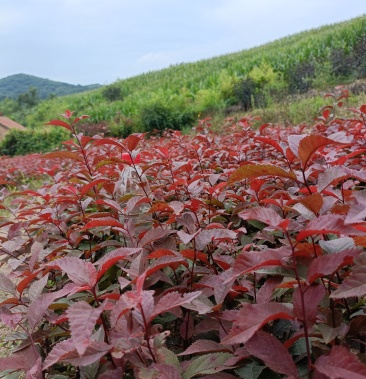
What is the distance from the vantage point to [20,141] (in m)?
15.0

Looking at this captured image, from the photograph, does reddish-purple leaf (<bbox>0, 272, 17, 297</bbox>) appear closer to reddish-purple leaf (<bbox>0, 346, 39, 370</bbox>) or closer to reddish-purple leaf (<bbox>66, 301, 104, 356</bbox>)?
reddish-purple leaf (<bbox>0, 346, 39, 370</bbox>)

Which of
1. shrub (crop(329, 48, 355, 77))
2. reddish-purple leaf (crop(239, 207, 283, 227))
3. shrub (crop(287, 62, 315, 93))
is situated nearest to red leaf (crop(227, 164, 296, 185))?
reddish-purple leaf (crop(239, 207, 283, 227))

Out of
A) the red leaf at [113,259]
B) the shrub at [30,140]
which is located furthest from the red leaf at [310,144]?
the shrub at [30,140]

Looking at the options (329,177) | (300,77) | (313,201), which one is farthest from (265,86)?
(313,201)

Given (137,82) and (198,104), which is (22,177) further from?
(137,82)

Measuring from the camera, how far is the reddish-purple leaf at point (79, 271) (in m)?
0.76

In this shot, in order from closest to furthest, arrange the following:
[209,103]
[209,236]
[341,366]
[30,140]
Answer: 1. [341,366]
2. [209,236]
3. [209,103]
4. [30,140]

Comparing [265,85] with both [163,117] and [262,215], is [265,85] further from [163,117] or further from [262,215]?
[262,215]

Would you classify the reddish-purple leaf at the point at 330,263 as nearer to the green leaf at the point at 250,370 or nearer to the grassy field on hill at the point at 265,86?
the green leaf at the point at 250,370

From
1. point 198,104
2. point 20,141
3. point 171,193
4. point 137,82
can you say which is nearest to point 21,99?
point 137,82

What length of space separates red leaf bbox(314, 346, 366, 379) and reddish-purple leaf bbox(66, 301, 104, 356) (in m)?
0.34

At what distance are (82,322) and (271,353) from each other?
1.02 ft

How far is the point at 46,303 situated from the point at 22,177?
6565mm

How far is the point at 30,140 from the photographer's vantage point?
15.2 meters
